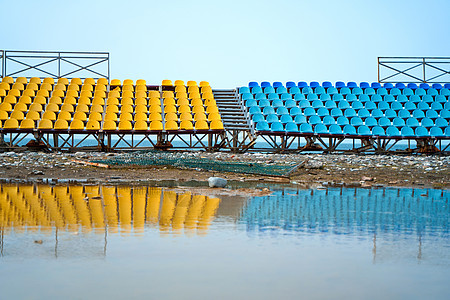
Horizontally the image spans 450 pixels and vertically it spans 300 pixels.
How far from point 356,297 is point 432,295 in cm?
42

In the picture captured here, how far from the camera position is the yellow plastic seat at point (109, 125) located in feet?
64.1

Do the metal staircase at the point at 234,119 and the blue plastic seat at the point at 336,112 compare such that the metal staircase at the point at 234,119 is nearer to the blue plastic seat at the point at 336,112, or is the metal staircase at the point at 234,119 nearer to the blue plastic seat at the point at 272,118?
the blue plastic seat at the point at 272,118

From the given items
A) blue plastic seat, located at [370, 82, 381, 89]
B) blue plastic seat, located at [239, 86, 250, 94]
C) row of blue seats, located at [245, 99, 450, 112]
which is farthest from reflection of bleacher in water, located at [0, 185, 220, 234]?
blue plastic seat, located at [370, 82, 381, 89]

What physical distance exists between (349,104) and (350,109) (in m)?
1.20

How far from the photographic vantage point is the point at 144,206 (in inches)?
247

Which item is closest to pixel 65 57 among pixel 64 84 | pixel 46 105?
pixel 64 84

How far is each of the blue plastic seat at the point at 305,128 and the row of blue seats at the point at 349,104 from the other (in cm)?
216

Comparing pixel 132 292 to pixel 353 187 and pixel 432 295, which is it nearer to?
pixel 432 295

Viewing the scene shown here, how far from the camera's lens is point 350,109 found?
21984 millimetres

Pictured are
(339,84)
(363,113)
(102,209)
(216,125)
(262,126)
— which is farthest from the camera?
(339,84)

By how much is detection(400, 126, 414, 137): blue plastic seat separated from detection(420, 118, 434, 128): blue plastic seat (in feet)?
2.91

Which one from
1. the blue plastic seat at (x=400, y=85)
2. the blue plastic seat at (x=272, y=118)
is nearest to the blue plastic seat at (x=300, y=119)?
the blue plastic seat at (x=272, y=118)

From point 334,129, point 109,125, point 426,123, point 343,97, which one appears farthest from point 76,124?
point 426,123

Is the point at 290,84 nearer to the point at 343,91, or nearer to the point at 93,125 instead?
the point at 343,91
